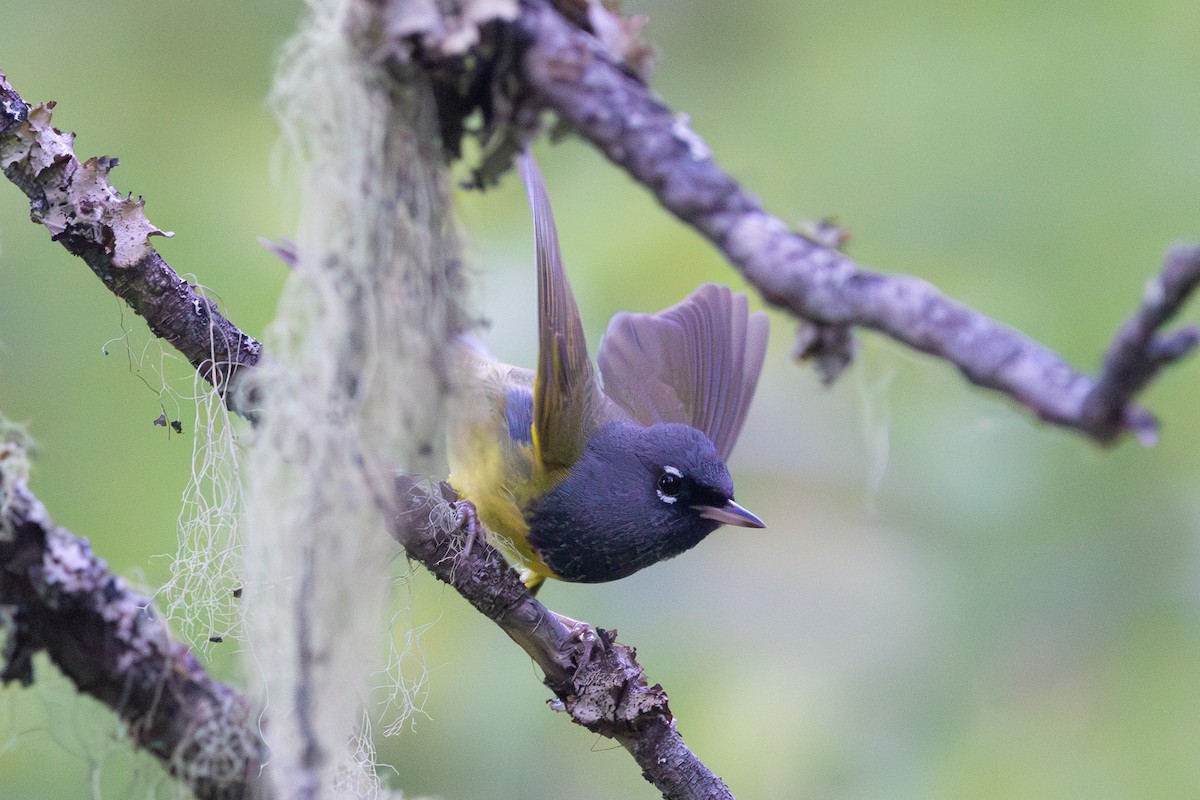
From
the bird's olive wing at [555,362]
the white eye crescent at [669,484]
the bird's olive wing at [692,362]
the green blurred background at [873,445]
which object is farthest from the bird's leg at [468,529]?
the green blurred background at [873,445]

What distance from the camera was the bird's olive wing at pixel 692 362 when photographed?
2314mm

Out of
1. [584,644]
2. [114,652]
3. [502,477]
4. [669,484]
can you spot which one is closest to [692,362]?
[669,484]

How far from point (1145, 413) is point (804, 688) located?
241 centimetres

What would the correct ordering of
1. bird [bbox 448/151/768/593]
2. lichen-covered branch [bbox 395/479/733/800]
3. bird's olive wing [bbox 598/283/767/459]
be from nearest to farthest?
lichen-covered branch [bbox 395/479/733/800]
bird [bbox 448/151/768/593]
bird's olive wing [bbox 598/283/767/459]

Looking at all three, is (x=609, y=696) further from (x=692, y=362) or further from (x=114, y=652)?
(x=692, y=362)

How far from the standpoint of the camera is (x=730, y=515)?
1944 mm

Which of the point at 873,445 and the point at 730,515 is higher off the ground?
the point at 873,445

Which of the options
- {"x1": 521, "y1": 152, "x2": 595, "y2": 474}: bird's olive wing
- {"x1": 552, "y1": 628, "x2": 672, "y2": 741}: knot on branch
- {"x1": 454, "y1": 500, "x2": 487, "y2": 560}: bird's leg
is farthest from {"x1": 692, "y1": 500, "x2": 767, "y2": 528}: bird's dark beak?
{"x1": 454, "y1": 500, "x2": 487, "y2": 560}: bird's leg

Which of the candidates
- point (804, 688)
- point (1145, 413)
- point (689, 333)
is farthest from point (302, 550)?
point (804, 688)

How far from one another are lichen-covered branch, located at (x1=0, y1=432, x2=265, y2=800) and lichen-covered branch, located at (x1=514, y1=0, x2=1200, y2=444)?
2.39 ft

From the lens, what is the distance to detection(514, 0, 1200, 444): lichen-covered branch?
2.58 ft

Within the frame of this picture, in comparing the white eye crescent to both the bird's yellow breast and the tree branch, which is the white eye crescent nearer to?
the bird's yellow breast

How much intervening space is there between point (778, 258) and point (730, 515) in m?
1.03

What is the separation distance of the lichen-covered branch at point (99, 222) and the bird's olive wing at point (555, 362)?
A: 17.9 inches
